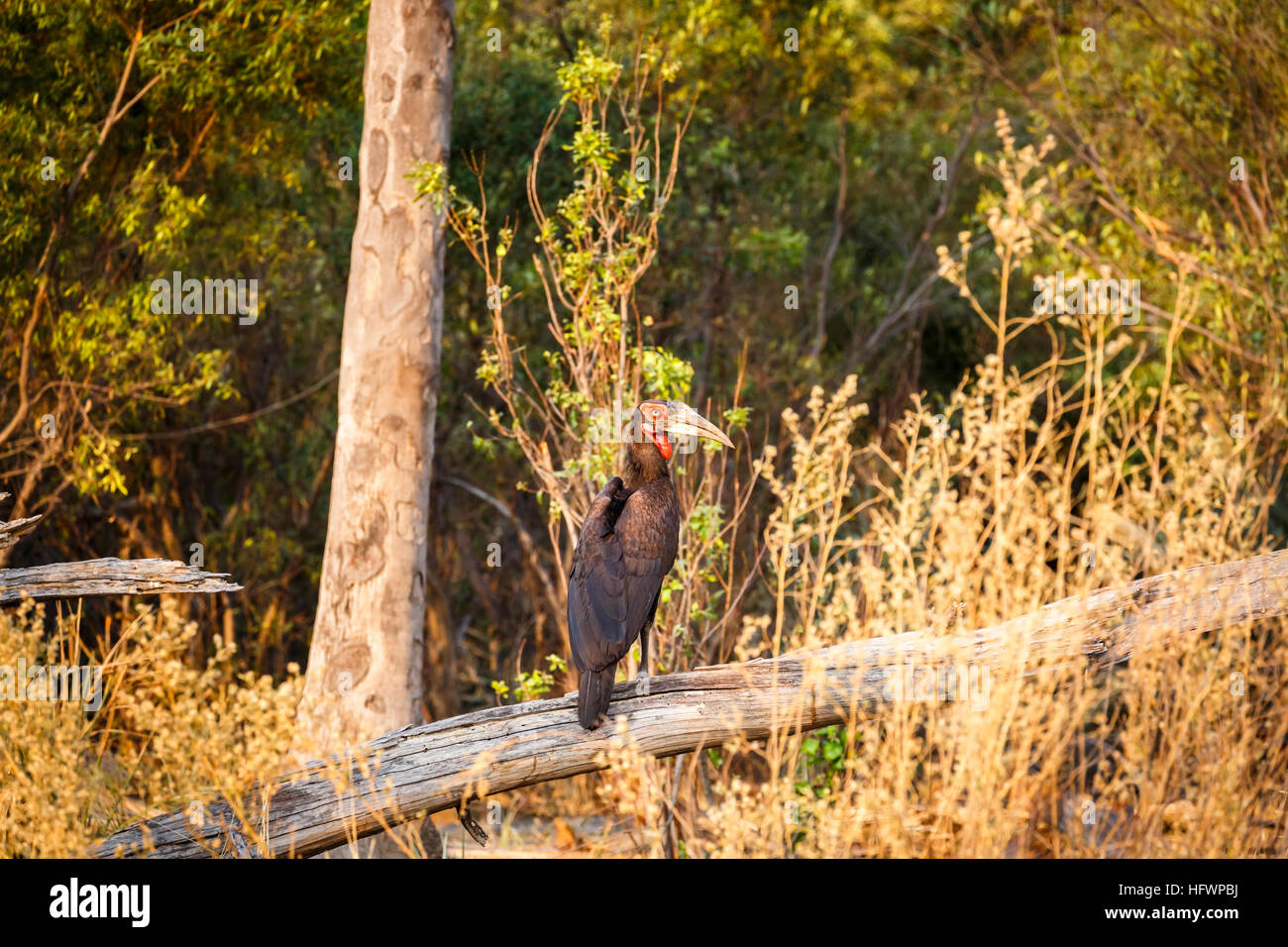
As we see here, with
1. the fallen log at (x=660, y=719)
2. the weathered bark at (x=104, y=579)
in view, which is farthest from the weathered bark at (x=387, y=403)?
the fallen log at (x=660, y=719)

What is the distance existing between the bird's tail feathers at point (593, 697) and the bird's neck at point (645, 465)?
0.85 metres

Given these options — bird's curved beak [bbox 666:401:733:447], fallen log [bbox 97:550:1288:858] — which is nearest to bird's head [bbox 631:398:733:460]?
bird's curved beak [bbox 666:401:733:447]

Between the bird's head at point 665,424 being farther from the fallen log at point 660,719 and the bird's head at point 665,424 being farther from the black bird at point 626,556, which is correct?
the fallen log at point 660,719

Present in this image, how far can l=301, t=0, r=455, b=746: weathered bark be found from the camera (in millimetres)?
5734

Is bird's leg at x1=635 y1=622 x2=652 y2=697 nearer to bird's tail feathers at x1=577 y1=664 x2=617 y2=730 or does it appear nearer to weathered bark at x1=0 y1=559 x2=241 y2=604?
bird's tail feathers at x1=577 y1=664 x2=617 y2=730

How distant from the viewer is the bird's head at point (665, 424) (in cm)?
438

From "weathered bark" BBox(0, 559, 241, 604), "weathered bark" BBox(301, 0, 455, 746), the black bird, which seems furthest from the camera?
"weathered bark" BBox(301, 0, 455, 746)

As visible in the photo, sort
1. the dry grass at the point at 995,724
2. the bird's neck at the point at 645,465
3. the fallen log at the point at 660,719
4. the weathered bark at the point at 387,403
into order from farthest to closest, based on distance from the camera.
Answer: the weathered bark at the point at 387,403 < the bird's neck at the point at 645,465 < the fallen log at the point at 660,719 < the dry grass at the point at 995,724

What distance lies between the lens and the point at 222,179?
7.88 m

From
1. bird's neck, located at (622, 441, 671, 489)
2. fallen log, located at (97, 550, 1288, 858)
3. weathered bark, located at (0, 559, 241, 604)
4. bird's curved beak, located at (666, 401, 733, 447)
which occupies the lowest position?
fallen log, located at (97, 550, 1288, 858)

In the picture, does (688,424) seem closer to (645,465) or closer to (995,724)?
(645,465)

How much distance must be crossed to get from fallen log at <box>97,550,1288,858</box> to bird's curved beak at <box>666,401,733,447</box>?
0.87 meters

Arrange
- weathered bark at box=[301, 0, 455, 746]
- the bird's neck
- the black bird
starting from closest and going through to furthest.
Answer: the black bird → the bird's neck → weathered bark at box=[301, 0, 455, 746]
